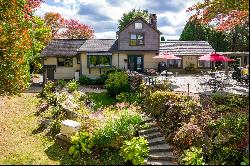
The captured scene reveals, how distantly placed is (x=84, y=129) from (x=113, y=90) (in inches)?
417

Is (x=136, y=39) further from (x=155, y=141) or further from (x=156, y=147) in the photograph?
(x=156, y=147)

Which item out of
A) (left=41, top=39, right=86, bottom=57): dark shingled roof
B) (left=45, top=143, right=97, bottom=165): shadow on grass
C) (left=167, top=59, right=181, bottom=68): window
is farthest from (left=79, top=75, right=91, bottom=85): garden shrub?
(left=45, top=143, right=97, bottom=165): shadow on grass

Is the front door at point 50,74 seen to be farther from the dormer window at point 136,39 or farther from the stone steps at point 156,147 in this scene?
the stone steps at point 156,147

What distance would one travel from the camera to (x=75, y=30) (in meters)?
67.6

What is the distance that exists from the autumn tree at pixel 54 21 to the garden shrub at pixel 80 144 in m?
48.2

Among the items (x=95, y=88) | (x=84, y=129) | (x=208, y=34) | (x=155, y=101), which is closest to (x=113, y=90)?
(x=95, y=88)

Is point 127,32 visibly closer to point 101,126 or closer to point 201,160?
point 101,126

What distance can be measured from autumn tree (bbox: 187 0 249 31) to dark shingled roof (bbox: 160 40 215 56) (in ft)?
66.4

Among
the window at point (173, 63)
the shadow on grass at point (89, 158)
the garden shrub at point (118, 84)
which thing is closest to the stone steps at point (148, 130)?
the shadow on grass at point (89, 158)

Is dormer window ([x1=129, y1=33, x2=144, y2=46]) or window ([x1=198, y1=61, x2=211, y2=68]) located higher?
dormer window ([x1=129, y1=33, x2=144, y2=46])

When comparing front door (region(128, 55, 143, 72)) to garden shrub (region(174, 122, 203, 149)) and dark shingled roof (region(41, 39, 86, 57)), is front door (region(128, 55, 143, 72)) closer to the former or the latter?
dark shingled roof (region(41, 39, 86, 57))

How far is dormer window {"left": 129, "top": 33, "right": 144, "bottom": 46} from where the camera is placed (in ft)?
132

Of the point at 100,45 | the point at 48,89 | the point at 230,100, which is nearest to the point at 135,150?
the point at 230,100

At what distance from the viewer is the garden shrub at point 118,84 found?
96.9ft
